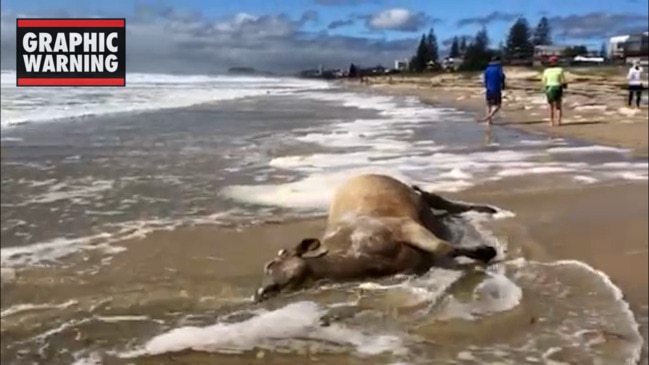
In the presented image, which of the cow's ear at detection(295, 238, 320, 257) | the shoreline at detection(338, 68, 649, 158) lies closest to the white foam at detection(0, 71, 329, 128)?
the shoreline at detection(338, 68, 649, 158)

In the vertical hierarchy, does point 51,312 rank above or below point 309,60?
below

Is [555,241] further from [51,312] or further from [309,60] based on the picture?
[51,312]

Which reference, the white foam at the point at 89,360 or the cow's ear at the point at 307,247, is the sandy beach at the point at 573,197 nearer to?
the cow's ear at the point at 307,247

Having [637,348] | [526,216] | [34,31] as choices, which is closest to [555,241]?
[526,216]

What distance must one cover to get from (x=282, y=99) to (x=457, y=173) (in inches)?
23.9

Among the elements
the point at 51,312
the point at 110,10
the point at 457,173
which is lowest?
the point at 51,312

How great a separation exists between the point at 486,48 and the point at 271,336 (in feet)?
2.05

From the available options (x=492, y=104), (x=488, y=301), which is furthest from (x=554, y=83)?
(x=488, y=301)

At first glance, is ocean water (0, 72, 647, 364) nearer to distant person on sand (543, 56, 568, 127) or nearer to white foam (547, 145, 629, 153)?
white foam (547, 145, 629, 153)

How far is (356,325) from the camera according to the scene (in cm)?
147

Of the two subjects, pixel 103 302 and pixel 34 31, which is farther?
pixel 103 302

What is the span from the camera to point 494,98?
1643 mm

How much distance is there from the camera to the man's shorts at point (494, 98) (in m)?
1.57

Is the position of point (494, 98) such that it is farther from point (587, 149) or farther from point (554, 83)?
point (587, 149)
